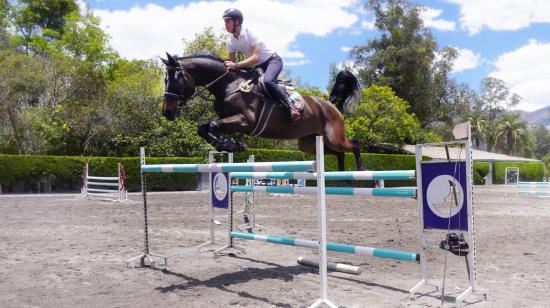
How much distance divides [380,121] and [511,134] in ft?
105

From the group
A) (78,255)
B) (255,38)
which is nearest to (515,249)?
(255,38)

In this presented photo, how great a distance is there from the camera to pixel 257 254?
6.79 metres

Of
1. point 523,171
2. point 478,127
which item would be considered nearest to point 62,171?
point 523,171

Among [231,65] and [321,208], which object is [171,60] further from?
[321,208]

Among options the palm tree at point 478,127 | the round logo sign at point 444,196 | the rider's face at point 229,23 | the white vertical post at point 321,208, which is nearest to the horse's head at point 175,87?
the rider's face at point 229,23

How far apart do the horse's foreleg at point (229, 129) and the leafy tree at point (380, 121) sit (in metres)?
30.5

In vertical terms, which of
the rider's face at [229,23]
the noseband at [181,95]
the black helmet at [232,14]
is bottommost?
the noseband at [181,95]

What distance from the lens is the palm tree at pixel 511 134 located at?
59.0 meters

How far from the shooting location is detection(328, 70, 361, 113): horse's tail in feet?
20.5

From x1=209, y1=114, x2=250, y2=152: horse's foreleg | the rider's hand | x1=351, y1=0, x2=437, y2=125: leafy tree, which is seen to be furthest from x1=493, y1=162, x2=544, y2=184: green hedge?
x1=209, y1=114, x2=250, y2=152: horse's foreleg

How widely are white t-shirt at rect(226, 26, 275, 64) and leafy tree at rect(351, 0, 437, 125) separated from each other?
41.0 meters

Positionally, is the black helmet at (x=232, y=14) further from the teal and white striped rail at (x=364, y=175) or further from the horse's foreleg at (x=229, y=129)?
the teal and white striped rail at (x=364, y=175)

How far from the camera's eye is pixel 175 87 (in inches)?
188

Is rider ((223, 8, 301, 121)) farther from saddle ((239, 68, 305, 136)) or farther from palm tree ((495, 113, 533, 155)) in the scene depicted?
palm tree ((495, 113, 533, 155))
